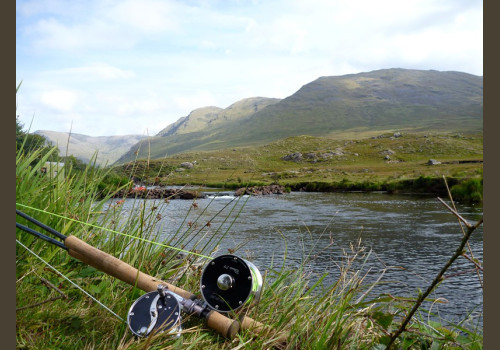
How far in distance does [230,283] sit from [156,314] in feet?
1.08

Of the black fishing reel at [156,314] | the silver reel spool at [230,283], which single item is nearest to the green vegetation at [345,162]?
the silver reel spool at [230,283]

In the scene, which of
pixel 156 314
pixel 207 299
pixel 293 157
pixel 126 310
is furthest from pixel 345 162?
pixel 156 314

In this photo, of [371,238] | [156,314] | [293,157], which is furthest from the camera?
[293,157]

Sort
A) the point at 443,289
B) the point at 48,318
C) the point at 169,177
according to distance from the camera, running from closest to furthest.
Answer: the point at 48,318, the point at 169,177, the point at 443,289

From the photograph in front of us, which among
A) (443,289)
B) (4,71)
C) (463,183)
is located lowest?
(443,289)

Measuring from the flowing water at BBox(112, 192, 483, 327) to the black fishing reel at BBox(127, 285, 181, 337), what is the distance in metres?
1.51

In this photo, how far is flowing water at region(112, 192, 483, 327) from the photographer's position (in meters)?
7.86

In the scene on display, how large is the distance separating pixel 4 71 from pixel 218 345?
4.49 feet

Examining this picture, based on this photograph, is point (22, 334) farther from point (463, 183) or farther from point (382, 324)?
point (463, 183)

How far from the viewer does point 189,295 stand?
1.93m

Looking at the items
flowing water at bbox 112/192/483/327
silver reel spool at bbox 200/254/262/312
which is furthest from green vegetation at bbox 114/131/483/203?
silver reel spool at bbox 200/254/262/312

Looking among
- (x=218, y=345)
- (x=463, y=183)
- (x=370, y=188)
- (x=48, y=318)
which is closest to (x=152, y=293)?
(x=218, y=345)

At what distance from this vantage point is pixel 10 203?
1431 millimetres

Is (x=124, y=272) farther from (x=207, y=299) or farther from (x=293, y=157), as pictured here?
(x=293, y=157)
